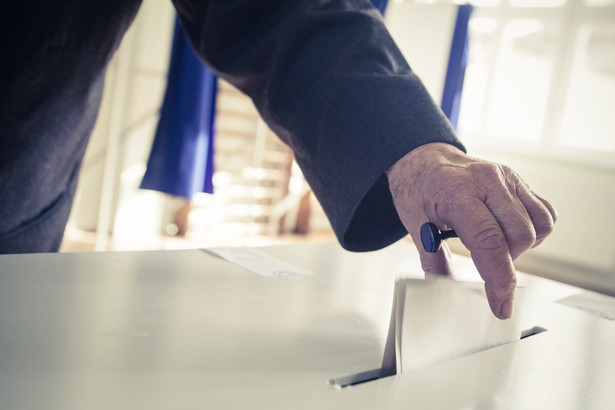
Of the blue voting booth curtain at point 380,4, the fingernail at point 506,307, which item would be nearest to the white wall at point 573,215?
the blue voting booth curtain at point 380,4

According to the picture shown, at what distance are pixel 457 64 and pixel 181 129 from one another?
209 cm

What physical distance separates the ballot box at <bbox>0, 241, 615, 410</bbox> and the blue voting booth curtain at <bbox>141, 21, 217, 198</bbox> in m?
2.25

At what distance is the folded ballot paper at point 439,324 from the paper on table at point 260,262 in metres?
0.24

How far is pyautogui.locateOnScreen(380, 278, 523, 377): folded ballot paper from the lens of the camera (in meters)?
0.43

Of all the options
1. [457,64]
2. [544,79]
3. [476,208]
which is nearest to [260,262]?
[476,208]

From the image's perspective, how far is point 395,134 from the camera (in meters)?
0.61

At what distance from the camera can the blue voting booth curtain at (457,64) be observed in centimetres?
400

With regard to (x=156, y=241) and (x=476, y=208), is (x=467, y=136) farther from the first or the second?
(x=476, y=208)

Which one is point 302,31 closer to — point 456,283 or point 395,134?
point 395,134

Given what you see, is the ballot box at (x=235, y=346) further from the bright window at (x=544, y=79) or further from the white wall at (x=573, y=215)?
the bright window at (x=544, y=79)

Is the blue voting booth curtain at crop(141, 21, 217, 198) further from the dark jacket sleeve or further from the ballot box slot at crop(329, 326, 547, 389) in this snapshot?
the ballot box slot at crop(329, 326, 547, 389)

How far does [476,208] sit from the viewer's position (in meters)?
0.51

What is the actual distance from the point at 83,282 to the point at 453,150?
38 cm

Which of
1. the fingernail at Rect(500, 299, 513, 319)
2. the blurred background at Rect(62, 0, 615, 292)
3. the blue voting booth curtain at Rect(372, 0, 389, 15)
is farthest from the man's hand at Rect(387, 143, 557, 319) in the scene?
the blurred background at Rect(62, 0, 615, 292)
